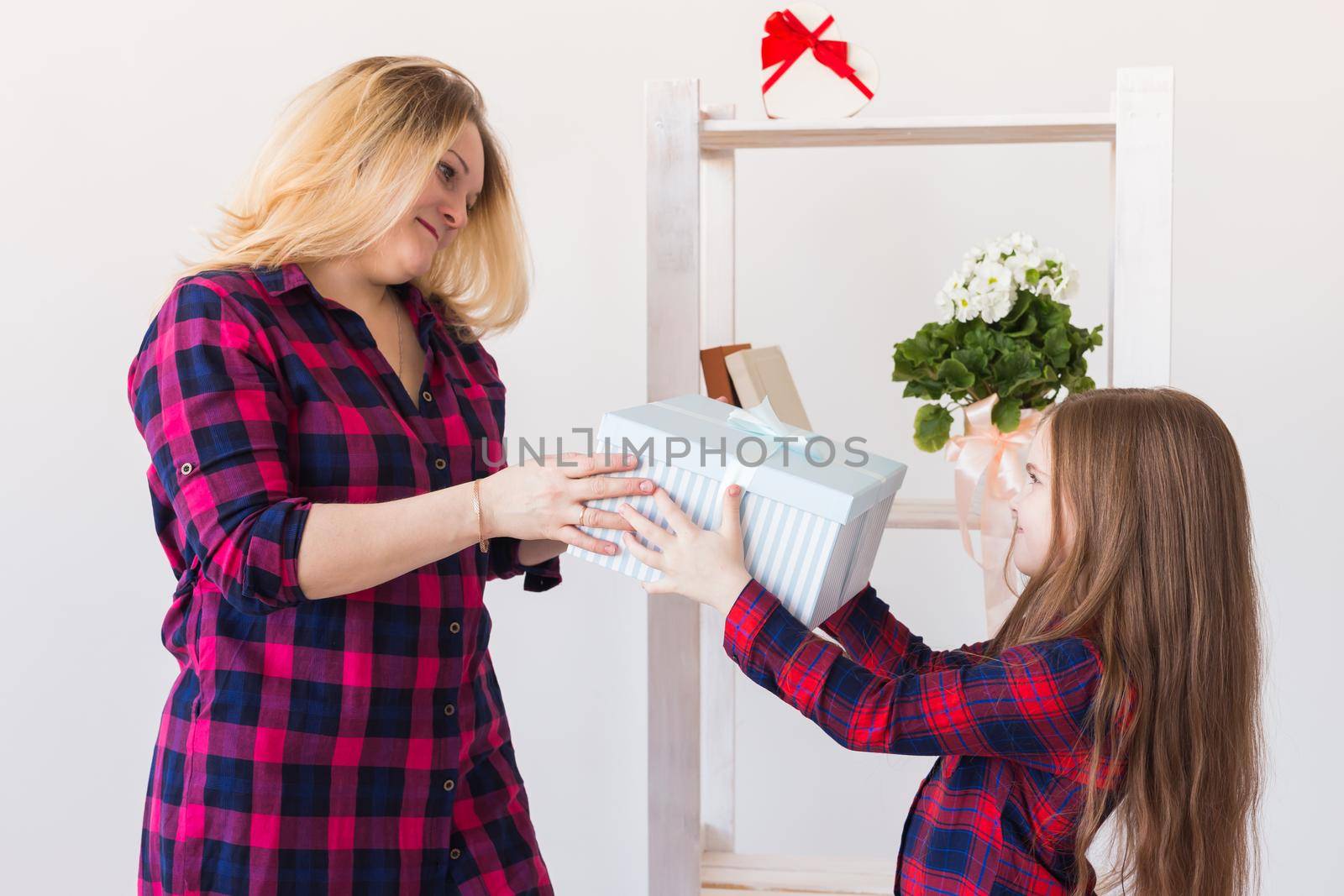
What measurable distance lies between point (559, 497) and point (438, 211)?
39cm

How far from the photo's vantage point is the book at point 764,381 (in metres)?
1.61

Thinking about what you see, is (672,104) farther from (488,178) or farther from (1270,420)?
(1270,420)

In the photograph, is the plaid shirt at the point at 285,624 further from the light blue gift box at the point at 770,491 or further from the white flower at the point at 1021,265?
the white flower at the point at 1021,265

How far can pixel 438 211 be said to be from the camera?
4.40 feet

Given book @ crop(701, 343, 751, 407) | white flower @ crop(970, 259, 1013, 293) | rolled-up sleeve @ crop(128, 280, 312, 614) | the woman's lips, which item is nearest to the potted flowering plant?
white flower @ crop(970, 259, 1013, 293)

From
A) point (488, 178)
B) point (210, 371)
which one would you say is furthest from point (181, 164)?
point (210, 371)

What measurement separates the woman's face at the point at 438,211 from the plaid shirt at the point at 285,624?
0.29 feet

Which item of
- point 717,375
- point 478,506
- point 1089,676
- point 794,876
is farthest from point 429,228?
point 794,876

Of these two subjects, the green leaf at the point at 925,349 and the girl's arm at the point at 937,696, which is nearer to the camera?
the girl's arm at the point at 937,696

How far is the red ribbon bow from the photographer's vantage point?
63.7 inches

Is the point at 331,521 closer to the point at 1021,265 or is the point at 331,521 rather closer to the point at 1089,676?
the point at 1089,676

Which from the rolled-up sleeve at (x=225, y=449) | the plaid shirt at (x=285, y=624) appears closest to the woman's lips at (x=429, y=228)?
the plaid shirt at (x=285, y=624)

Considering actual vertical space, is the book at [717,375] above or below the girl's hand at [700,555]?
above

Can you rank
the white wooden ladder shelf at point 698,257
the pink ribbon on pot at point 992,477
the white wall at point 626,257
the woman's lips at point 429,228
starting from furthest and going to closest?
the white wall at point 626,257, the pink ribbon on pot at point 992,477, the white wooden ladder shelf at point 698,257, the woman's lips at point 429,228
